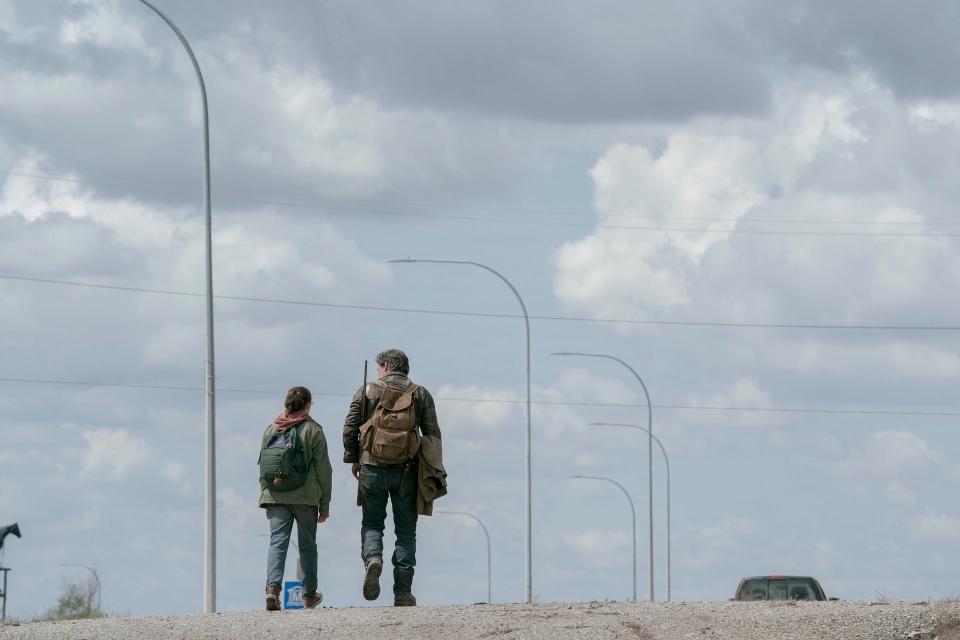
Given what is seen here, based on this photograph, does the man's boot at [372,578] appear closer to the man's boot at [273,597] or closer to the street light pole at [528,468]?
the man's boot at [273,597]

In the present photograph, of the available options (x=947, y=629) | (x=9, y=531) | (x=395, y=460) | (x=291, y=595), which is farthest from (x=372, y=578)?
(x=291, y=595)

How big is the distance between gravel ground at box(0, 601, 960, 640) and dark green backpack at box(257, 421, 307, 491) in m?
1.43

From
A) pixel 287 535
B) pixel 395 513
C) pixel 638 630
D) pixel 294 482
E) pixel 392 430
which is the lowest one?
pixel 638 630

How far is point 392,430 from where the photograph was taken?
46.9ft

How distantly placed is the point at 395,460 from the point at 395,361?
2.64ft

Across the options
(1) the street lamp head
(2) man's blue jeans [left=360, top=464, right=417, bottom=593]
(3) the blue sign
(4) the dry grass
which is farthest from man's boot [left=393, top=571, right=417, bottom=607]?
(3) the blue sign

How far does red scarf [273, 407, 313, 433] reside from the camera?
1469 centimetres

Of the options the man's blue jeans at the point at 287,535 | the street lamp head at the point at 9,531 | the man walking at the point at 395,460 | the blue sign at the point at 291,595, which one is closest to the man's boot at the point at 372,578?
the man walking at the point at 395,460

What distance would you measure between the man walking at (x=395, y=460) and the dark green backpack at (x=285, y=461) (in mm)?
369

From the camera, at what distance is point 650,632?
1192 cm

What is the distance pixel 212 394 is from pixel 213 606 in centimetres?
269

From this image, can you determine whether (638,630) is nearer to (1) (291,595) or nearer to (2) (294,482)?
(2) (294,482)

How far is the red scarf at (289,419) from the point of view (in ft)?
48.2

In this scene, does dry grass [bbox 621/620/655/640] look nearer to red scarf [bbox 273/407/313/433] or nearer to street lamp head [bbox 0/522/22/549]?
red scarf [bbox 273/407/313/433]
